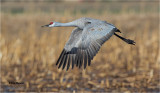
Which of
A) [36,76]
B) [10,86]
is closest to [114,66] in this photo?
[36,76]

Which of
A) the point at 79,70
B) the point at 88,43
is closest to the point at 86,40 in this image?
the point at 88,43

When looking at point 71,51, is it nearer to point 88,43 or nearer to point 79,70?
point 88,43

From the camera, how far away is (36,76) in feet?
28.5

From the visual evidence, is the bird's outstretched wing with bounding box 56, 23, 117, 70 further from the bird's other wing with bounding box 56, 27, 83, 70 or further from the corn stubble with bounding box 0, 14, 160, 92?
the corn stubble with bounding box 0, 14, 160, 92

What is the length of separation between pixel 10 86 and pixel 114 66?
2819 mm

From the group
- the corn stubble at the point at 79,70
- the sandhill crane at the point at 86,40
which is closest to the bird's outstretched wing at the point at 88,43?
the sandhill crane at the point at 86,40

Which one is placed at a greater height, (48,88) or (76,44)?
(76,44)

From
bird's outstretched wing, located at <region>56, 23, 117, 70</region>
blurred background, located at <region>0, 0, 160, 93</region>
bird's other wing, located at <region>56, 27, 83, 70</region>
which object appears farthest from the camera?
blurred background, located at <region>0, 0, 160, 93</region>

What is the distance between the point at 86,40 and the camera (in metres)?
5.82

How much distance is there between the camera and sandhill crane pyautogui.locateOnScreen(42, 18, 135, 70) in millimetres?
5793

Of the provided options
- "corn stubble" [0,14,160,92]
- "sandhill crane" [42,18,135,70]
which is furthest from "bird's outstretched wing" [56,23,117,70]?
"corn stubble" [0,14,160,92]

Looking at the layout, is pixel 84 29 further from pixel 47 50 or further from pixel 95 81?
pixel 47 50

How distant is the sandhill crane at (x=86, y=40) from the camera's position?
5.79 metres

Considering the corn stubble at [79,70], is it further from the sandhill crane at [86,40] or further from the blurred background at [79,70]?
the sandhill crane at [86,40]
